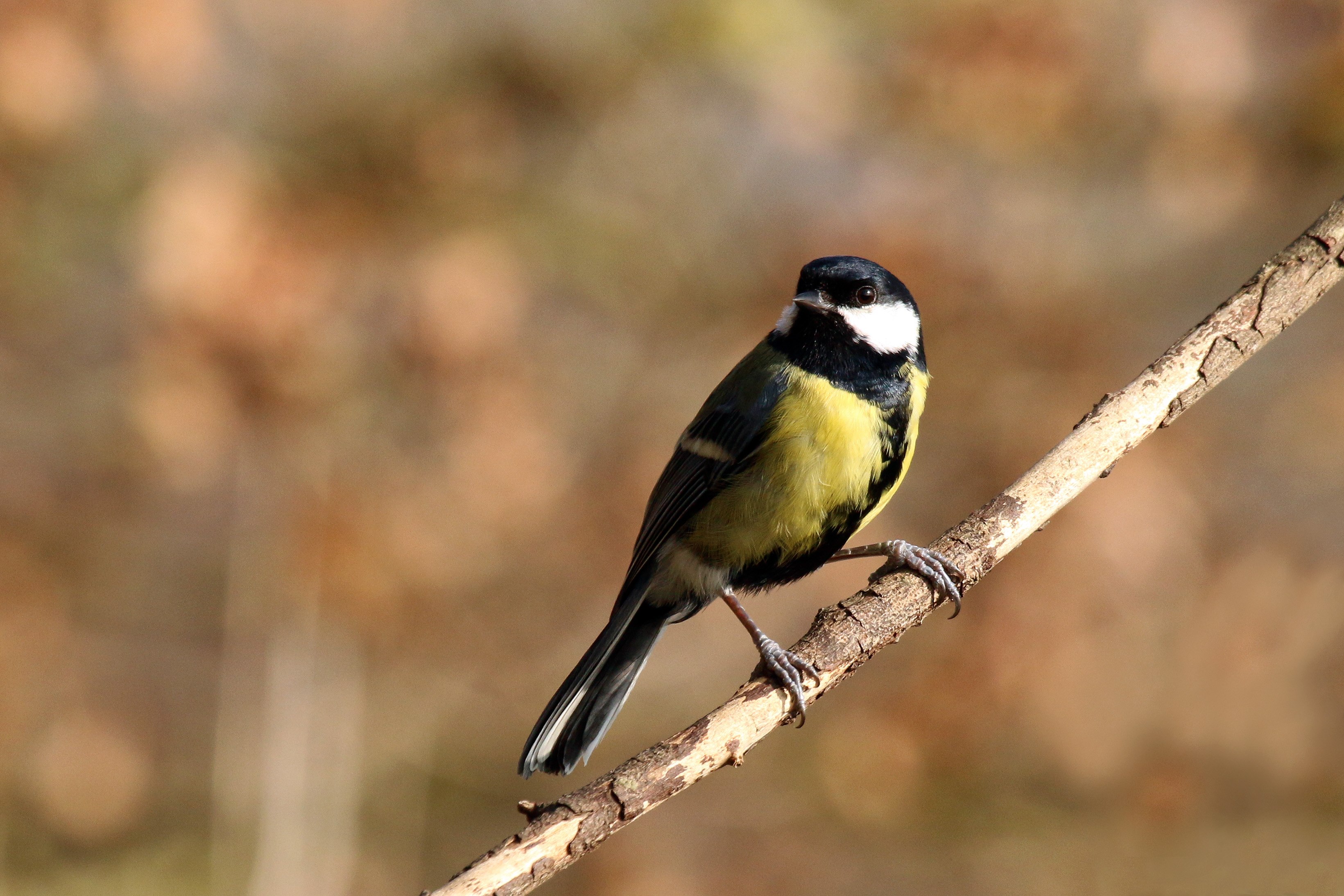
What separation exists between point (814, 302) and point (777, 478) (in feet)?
1.61

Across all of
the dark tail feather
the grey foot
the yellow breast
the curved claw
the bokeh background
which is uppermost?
the bokeh background

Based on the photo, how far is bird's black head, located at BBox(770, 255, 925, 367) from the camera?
2.81 meters

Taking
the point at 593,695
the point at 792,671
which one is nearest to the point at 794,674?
the point at 792,671

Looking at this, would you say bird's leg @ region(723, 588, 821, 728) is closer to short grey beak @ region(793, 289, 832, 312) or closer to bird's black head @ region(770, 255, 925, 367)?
bird's black head @ region(770, 255, 925, 367)

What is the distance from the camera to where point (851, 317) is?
2828mm

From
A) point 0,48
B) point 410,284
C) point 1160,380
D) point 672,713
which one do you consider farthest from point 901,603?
point 0,48

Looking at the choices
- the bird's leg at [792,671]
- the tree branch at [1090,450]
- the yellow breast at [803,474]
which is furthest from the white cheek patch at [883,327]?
the bird's leg at [792,671]

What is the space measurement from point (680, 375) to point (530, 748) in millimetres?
3458

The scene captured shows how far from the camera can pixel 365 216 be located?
5.51 m

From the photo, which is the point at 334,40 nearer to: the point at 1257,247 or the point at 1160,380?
the point at 1160,380

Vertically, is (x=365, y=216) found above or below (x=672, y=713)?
above

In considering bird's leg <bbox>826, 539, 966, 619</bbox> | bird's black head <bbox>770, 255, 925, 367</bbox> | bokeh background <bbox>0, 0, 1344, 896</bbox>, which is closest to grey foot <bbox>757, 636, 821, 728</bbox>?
bird's leg <bbox>826, 539, 966, 619</bbox>

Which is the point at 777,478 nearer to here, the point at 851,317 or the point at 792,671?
the point at 851,317

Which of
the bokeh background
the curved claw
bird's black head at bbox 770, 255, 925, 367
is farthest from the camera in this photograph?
the bokeh background
